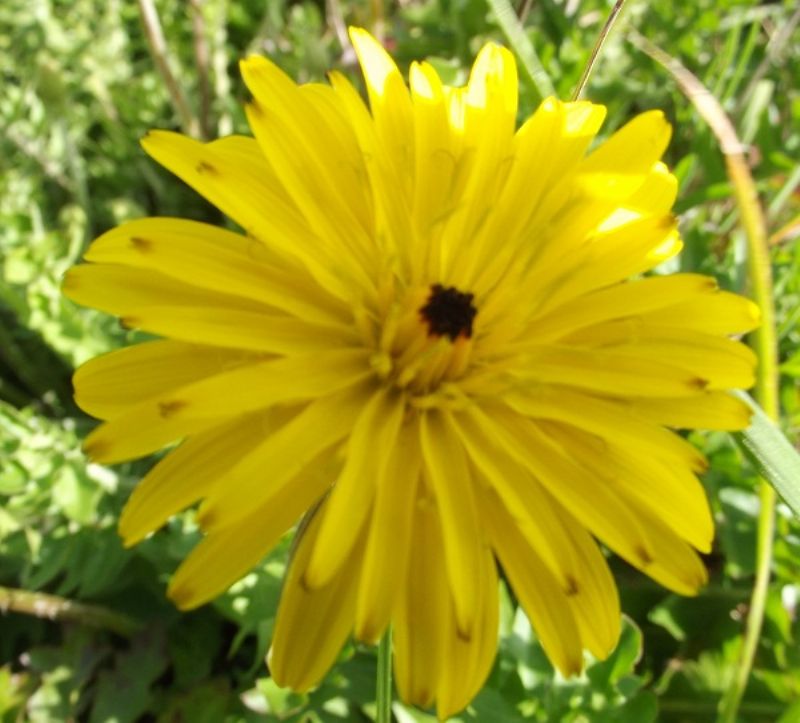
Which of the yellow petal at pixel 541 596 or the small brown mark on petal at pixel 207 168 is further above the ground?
the small brown mark on petal at pixel 207 168

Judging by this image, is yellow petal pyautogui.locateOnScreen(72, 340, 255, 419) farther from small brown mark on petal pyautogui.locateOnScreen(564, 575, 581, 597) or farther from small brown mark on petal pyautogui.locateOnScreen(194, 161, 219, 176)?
small brown mark on petal pyautogui.locateOnScreen(564, 575, 581, 597)

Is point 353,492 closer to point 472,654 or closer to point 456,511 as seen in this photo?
point 456,511

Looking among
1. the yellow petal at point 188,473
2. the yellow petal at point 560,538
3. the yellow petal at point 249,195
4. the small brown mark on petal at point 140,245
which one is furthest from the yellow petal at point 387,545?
the small brown mark on petal at point 140,245

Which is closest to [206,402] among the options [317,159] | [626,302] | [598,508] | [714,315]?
[317,159]

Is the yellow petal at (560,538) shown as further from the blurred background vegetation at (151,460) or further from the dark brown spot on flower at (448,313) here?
the blurred background vegetation at (151,460)

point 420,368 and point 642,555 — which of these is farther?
point 420,368

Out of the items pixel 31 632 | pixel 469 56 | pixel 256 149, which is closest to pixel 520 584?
pixel 256 149
